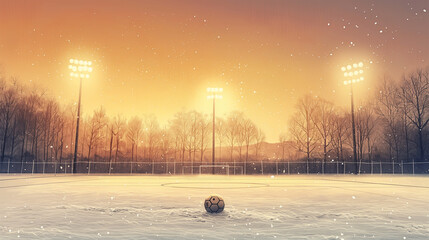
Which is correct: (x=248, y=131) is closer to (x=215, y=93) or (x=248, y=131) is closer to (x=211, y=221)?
(x=215, y=93)

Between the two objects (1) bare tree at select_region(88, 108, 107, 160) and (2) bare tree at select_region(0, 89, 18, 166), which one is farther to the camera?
(1) bare tree at select_region(88, 108, 107, 160)

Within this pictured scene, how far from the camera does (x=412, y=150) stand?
54406 mm

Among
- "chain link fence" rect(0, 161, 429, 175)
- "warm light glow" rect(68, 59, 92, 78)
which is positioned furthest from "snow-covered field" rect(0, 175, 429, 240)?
"chain link fence" rect(0, 161, 429, 175)

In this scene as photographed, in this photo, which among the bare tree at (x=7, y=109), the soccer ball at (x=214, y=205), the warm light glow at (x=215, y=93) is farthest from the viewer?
the bare tree at (x=7, y=109)

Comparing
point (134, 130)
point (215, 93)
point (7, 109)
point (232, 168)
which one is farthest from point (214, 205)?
point (134, 130)

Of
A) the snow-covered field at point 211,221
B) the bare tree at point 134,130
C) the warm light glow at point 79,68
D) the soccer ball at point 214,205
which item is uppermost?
the warm light glow at point 79,68

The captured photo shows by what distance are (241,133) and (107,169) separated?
2864cm

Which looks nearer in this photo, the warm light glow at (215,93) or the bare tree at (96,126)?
the warm light glow at (215,93)

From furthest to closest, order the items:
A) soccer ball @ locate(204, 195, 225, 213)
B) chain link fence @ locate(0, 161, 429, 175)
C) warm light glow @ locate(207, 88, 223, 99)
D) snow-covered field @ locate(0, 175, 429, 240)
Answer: warm light glow @ locate(207, 88, 223, 99) → chain link fence @ locate(0, 161, 429, 175) → soccer ball @ locate(204, 195, 225, 213) → snow-covered field @ locate(0, 175, 429, 240)

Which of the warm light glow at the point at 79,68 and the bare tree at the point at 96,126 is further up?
the warm light glow at the point at 79,68

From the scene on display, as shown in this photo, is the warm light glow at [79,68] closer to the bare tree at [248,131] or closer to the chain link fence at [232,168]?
the chain link fence at [232,168]

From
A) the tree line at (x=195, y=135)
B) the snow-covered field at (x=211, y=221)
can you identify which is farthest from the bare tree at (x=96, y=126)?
the snow-covered field at (x=211, y=221)

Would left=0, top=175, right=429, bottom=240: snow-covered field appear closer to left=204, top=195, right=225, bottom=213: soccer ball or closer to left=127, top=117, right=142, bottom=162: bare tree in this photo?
left=204, top=195, right=225, bottom=213: soccer ball

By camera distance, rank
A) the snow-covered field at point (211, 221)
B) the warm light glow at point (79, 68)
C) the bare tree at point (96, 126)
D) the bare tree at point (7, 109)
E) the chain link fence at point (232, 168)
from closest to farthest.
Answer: the snow-covered field at point (211, 221), the warm light glow at point (79, 68), the chain link fence at point (232, 168), the bare tree at point (7, 109), the bare tree at point (96, 126)
